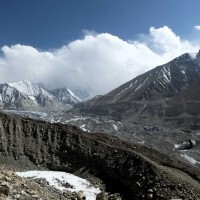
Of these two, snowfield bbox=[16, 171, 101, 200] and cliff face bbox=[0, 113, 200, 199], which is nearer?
snowfield bbox=[16, 171, 101, 200]

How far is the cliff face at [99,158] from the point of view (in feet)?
137

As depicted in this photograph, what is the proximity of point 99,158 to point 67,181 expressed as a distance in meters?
8.54

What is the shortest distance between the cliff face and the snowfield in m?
2.97

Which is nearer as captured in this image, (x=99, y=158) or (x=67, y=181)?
(x=67, y=181)

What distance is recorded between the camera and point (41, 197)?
25.0m

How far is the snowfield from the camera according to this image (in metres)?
41.4

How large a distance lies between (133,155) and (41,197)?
25.0 meters

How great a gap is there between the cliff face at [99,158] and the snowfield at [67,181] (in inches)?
117

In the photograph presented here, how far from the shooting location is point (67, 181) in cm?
4431

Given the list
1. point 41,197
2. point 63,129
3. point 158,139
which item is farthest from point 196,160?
point 41,197

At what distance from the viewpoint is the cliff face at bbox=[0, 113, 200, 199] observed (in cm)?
4178

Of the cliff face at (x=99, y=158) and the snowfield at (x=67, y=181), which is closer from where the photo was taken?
the snowfield at (x=67, y=181)

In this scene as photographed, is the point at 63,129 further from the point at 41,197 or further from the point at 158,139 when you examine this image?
the point at 158,139

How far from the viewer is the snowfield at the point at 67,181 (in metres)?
41.4
